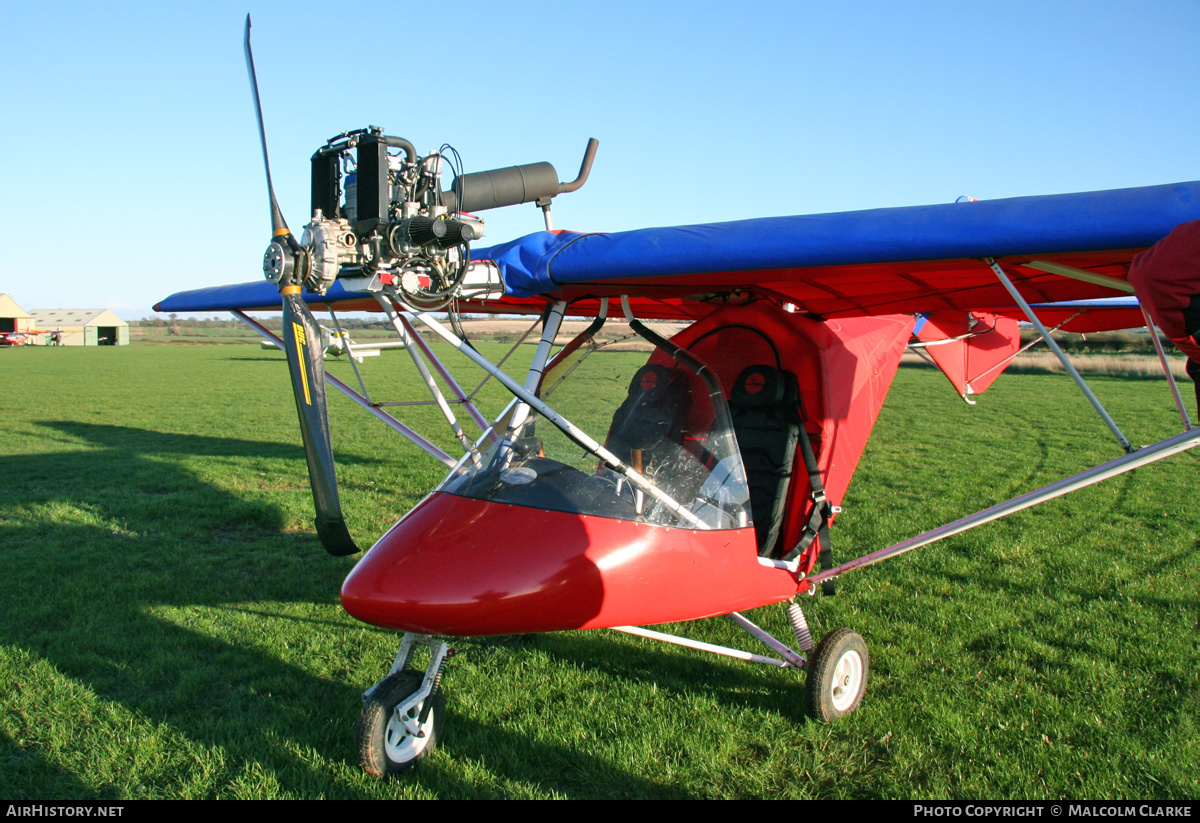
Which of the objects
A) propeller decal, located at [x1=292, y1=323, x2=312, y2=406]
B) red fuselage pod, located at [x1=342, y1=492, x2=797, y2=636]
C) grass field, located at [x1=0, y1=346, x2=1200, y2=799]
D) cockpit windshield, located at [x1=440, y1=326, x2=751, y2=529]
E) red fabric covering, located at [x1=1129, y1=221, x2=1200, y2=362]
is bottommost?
grass field, located at [x1=0, y1=346, x2=1200, y2=799]

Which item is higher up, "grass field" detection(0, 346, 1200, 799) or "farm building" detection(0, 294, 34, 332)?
"farm building" detection(0, 294, 34, 332)

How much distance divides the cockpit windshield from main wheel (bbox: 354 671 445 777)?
2.94ft

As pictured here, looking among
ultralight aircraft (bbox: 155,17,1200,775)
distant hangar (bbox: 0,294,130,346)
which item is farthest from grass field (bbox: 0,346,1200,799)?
distant hangar (bbox: 0,294,130,346)

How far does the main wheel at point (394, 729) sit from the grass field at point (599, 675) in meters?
0.08

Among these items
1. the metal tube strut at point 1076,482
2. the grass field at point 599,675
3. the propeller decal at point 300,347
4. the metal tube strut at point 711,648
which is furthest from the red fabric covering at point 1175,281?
the propeller decal at point 300,347

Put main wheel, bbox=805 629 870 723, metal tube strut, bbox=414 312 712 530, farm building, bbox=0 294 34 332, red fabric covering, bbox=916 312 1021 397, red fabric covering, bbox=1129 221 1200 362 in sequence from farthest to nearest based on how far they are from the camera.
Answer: farm building, bbox=0 294 34 332 → red fabric covering, bbox=916 312 1021 397 → main wheel, bbox=805 629 870 723 → metal tube strut, bbox=414 312 712 530 → red fabric covering, bbox=1129 221 1200 362

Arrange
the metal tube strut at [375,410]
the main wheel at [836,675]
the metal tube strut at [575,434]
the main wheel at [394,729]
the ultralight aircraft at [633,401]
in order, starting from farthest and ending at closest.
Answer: the metal tube strut at [375,410] < the main wheel at [836,675] < the metal tube strut at [575,434] < the main wheel at [394,729] < the ultralight aircraft at [633,401]

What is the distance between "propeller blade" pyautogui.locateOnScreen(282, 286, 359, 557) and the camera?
3.20m

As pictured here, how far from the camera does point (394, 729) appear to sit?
3.28m

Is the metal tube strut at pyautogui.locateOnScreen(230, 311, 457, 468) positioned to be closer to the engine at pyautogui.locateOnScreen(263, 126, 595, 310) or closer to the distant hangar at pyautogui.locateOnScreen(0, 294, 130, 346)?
the engine at pyautogui.locateOnScreen(263, 126, 595, 310)

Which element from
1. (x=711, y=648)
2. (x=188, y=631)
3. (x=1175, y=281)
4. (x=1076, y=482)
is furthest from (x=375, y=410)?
(x=1175, y=281)

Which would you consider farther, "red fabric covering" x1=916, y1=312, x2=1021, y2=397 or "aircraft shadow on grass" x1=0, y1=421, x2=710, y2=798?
"red fabric covering" x1=916, y1=312, x2=1021, y2=397

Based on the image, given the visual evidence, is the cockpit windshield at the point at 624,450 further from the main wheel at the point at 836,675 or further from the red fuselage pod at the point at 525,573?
the main wheel at the point at 836,675

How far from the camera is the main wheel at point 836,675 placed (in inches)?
145
